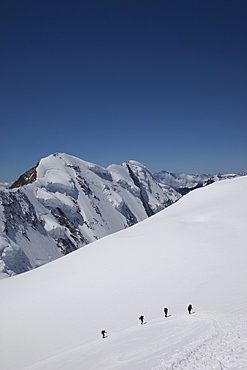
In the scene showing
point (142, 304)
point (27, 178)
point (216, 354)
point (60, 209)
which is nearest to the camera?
point (216, 354)

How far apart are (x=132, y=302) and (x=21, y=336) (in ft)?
24.0

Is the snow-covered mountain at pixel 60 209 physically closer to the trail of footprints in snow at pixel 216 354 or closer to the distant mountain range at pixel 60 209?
the distant mountain range at pixel 60 209

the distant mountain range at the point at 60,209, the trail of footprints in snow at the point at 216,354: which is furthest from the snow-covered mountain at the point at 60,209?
the trail of footprints in snow at the point at 216,354

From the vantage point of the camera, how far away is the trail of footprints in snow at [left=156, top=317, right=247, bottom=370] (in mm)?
8008

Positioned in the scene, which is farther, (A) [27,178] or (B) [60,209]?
(A) [27,178]

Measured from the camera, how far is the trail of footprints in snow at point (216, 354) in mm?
8008

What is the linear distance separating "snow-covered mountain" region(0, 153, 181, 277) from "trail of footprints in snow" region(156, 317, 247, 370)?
149 ft

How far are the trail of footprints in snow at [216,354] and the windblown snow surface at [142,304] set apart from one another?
1.5 inches

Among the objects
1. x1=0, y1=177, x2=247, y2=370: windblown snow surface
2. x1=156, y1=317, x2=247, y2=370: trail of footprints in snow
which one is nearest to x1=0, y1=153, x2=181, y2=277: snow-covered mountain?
x1=0, y1=177, x2=247, y2=370: windblown snow surface

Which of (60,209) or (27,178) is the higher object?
(27,178)

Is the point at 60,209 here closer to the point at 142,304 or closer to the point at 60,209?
the point at 60,209

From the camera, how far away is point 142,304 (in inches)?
598

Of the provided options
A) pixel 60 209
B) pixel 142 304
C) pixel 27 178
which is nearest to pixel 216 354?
pixel 142 304

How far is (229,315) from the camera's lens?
470 inches
